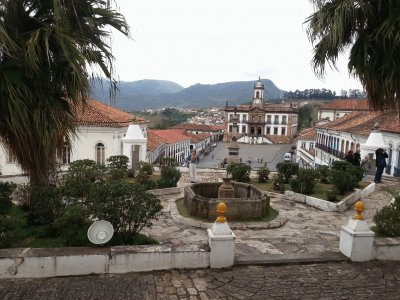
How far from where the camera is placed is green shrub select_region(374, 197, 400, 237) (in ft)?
20.6

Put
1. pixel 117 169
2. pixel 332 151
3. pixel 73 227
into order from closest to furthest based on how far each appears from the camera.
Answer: pixel 73 227 < pixel 117 169 < pixel 332 151

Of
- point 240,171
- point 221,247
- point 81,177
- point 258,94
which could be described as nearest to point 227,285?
point 221,247

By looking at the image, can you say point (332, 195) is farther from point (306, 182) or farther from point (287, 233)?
point (287, 233)

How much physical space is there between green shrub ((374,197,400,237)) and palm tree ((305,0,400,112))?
6.27 feet

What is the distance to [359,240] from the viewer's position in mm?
5555

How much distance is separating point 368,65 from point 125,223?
15.6 feet

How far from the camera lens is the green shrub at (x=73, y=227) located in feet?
17.6

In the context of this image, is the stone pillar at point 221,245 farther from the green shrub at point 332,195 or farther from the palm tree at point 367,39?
the green shrub at point 332,195

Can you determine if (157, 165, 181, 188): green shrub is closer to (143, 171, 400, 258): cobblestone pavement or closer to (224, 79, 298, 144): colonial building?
(143, 171, 400, 258): cobblestone pavement

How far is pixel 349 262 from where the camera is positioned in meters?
5.60

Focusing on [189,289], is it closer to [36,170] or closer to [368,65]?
[36,170]

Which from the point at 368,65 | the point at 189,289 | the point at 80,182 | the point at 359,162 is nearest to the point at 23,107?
the point at 80,182

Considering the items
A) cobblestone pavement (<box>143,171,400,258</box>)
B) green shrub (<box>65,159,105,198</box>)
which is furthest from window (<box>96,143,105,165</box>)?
cobblestone pavement (<box>143,171,400,258</box>)

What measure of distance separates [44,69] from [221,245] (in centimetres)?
403
